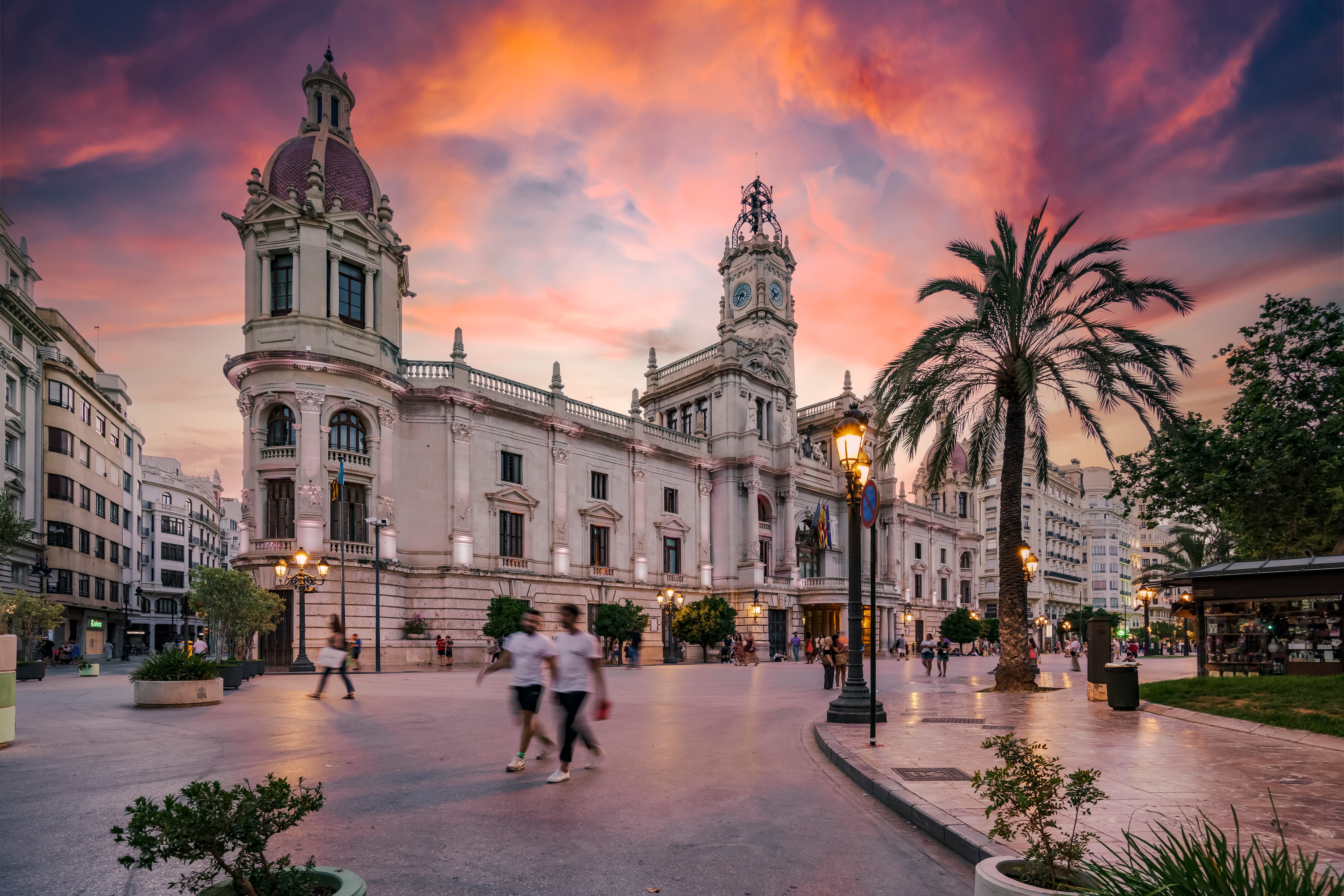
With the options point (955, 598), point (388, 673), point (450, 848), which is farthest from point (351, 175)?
point (955, 598)

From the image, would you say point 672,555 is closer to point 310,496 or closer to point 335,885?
point 310,496

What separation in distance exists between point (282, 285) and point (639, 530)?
73.8 ft

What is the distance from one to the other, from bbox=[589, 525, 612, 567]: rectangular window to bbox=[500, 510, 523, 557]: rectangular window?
4.54 metres

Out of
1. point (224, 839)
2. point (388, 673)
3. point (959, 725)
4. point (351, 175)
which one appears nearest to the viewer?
point (224, 839)

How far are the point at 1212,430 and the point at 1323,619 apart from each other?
Answer: 21.0ft

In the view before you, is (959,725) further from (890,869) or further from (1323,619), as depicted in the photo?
(1323,619)

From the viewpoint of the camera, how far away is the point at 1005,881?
13.0ft

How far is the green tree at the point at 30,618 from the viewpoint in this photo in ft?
105

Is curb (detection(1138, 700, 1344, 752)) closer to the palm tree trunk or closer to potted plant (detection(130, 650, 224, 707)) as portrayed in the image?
the palm tree trunk

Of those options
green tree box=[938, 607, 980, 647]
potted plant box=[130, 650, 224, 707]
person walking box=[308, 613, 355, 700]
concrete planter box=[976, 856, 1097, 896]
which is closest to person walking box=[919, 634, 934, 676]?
person walking box=[308, 613, 355, 700]

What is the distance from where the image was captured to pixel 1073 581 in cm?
10881

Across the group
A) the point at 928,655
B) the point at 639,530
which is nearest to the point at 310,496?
the point at 639,530

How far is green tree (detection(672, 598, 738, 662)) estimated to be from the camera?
44.7 meters

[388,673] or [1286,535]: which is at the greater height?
[1286,535]
